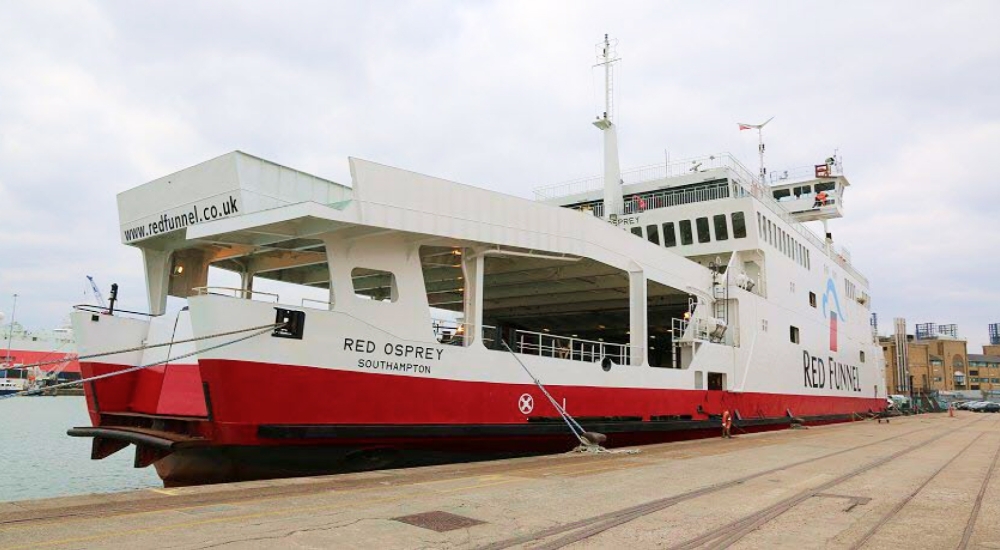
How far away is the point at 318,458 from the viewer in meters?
9.78

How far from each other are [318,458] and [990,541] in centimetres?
802

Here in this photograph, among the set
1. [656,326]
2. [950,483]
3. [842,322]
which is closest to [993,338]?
[842,322]

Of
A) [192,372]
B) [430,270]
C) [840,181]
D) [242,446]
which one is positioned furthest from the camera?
[840,181]

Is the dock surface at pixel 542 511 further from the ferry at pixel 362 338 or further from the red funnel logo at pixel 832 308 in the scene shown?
the red funnel logo at pixel 832 308

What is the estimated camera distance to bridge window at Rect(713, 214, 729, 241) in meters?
21.1

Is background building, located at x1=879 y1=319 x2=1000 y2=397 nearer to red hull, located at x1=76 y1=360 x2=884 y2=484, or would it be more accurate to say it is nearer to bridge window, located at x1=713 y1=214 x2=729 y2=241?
bridge window, located at x1=713 y1=214 x2=729 y2=241

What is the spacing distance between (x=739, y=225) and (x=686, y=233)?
5.52ft

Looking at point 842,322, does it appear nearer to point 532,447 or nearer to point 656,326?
point 656,326

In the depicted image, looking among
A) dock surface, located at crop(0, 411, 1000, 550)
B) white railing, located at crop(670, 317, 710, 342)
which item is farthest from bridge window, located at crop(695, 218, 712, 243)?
dock surface, located at crop(0, 411, 1000, 550)

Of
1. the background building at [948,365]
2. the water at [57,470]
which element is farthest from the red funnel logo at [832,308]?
the background building at [948,365]

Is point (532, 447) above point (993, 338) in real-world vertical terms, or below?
below

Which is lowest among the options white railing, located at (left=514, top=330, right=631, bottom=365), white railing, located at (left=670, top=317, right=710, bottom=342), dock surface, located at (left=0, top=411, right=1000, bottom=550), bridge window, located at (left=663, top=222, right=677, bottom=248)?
dock surface, located at (left=0, top=411, right=1000, bottom=550)

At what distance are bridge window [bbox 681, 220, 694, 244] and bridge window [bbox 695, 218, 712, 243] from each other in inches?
9.9

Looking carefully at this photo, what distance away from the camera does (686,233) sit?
21.8m
